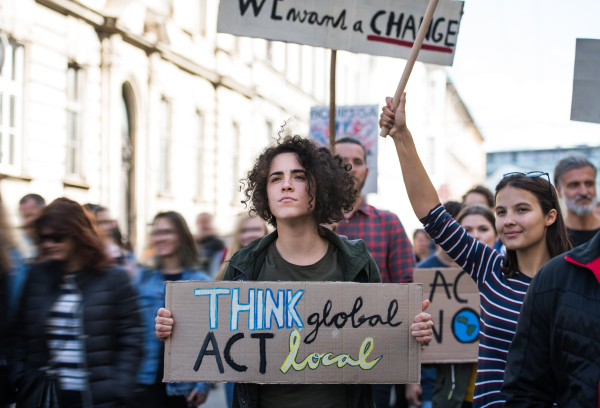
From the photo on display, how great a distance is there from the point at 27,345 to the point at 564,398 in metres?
2.36

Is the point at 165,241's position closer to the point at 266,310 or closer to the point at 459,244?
the point at 266,310

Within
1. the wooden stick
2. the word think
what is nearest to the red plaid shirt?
the wooden stick

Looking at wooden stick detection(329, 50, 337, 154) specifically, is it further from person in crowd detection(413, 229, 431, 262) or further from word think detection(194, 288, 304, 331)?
person in crowd detection(413, 229, 431, 262)

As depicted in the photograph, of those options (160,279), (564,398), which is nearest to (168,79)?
(160,279)

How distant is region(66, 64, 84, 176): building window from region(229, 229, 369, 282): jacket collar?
1071cm

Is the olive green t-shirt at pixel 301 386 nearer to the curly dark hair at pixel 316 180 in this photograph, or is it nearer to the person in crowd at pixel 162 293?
the curly dark hair at pixel 316 180

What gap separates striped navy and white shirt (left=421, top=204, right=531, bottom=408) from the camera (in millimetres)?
2580

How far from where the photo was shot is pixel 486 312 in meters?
2.69

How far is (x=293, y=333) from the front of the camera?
8.61ft

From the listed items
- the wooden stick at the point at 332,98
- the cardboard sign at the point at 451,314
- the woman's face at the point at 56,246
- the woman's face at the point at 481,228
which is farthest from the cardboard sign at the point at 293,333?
the woman's face at the point at 481,228

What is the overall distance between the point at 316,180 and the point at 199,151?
15.4 m

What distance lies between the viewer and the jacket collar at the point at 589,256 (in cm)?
166

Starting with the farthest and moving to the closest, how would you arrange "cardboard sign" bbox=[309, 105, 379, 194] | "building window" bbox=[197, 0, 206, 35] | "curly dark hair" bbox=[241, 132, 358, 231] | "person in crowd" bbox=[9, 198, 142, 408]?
"building window" bbox=[197, 0, 206, 35], "cardboard sign" bbox=[309, 105, 379, 194], "person in crowd" bbox=[9, 198, 142, 408], "curly dark hair" bbox=[241, 132, 358, 231]

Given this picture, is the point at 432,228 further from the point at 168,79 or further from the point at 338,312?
the point at 168,79
